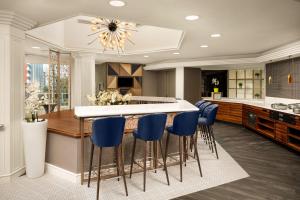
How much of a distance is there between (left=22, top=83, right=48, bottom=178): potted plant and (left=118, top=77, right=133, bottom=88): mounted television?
6.16 metres

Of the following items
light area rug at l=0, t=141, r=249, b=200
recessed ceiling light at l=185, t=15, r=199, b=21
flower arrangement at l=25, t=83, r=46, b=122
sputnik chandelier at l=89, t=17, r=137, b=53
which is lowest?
light area rug at l=0, t=141, r=249, b=200

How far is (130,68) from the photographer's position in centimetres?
990

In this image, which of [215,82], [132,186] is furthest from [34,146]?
[215,82]

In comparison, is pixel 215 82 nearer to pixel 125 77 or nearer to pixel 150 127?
pixel 125 77

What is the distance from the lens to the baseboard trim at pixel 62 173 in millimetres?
3312

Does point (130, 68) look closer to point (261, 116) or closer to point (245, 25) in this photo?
point (261, 116)

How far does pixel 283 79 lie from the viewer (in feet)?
20.3

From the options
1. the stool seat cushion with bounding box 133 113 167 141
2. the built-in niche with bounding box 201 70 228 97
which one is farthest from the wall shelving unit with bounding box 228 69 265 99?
the stool seat cushion with bounding box 133 113 167 141

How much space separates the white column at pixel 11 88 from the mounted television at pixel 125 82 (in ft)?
20.4

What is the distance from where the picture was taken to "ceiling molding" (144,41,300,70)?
5180 mm

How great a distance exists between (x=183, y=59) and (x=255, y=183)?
5.80 metres

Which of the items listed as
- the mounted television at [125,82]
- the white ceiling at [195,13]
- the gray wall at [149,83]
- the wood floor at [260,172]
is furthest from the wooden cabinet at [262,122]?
the mounted television at [125,82]

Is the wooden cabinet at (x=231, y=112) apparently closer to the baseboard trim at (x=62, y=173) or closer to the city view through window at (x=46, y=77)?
the city view through window at (x=46, y=77)

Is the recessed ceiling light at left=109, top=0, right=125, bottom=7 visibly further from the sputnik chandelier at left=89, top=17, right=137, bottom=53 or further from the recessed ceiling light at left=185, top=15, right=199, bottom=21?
the sputnik chandelier at left=89, top=17, right=137, bottom=53
